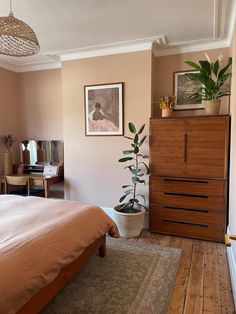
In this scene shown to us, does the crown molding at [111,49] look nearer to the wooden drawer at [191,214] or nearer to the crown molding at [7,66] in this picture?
the crown molding at [7,66]

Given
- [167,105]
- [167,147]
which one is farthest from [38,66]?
[167,147]

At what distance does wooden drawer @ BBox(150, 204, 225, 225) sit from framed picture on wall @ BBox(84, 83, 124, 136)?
125 centimetres

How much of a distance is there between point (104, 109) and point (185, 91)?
123 centimetres

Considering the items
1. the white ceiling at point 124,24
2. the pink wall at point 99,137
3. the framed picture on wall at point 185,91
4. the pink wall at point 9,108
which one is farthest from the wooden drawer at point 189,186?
the pink wall at point 9,108

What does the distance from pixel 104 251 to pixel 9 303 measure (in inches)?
58.4

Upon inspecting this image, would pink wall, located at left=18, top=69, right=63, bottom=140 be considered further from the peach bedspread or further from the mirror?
the peach bedspread

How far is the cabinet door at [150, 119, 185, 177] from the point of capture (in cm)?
315

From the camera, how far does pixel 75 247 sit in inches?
74.5

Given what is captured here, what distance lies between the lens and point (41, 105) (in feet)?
14.5

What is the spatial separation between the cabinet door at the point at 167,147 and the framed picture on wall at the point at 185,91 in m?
0.55

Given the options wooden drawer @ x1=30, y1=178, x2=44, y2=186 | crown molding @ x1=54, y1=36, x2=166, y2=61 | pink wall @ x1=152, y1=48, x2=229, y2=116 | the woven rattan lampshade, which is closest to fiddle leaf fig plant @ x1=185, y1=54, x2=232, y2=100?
pink wall @ x1=152, y1=48, x2=229, y2=116

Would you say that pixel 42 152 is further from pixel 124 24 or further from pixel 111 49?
pixel 124 24

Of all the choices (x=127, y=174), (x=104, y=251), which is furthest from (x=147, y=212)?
(x=104, y=251)

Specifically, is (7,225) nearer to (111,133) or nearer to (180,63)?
(111,133)
